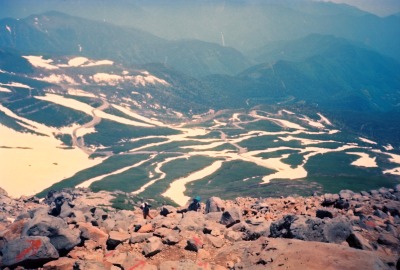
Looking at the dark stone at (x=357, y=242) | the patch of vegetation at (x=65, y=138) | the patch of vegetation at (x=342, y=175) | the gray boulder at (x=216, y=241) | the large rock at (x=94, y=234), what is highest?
the dark stone at (x=357, y=242)

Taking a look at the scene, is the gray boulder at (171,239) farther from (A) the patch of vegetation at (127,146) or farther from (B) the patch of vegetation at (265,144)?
(B) the patch of vegetation at (265,144)

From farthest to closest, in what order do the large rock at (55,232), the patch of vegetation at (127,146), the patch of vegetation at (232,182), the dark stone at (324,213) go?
the patch of vegetation at (127,146), the patch of vegetation at (232,182), the dark stone at (324,213), the large rock at (55,232)

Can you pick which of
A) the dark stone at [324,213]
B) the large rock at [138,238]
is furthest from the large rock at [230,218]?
the large rock at [138,238]

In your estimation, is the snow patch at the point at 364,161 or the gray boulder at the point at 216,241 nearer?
the gray boulder at the point at 216,241

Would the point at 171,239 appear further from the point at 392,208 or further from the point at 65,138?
the point at 65,138

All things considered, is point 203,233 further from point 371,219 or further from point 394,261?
point 371,219

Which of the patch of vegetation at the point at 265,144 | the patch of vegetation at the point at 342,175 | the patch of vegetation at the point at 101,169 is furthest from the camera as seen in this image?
the patch of vegetation at the point at 265,144
